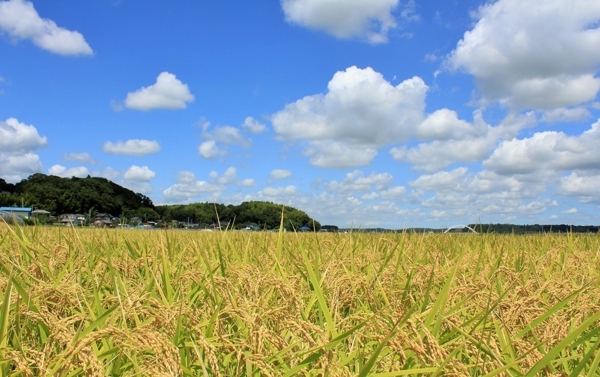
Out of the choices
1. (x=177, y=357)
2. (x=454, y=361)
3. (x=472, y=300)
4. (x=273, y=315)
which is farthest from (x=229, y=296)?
(x=472, y=300)

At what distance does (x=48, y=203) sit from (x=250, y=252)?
84.5 m

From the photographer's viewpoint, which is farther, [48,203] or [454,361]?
[48,203]

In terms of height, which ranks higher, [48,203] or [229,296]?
[48,203]

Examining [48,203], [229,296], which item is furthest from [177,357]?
[48,203]

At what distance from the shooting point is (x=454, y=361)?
1.43 metres

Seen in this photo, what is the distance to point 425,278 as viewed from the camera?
292cm

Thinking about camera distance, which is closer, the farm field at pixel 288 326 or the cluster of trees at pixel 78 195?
the farm field at pixel 288 326

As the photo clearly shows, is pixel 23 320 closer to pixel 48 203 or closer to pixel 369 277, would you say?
pixel 369 277

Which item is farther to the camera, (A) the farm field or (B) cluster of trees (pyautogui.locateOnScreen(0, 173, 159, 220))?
(B) cluster of trees (pyautogui.locateOnScreen(0, 173, 159, 220))

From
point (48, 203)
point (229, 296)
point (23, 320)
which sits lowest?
point (23, 320)

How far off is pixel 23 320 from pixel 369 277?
6.10 ft

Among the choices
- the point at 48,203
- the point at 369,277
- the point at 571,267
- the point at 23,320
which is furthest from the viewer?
the point at 48,203

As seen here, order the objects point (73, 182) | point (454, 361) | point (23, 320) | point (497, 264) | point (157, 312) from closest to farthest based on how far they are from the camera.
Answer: point (454, 361), point (157, 312), point (23, 320), point (497, 264), point (73, 182)

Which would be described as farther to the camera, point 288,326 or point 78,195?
point 78,195
